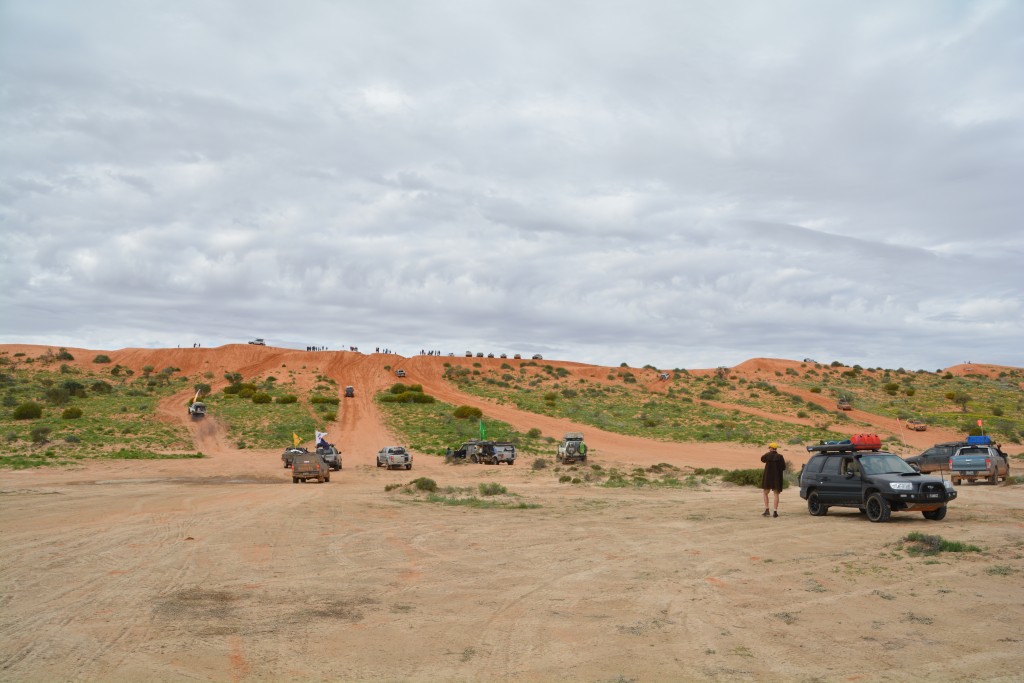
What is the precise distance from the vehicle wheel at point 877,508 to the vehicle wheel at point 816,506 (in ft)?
5.06

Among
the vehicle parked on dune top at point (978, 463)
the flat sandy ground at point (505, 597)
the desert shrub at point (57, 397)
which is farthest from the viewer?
the desert shrub at point (57, 397)

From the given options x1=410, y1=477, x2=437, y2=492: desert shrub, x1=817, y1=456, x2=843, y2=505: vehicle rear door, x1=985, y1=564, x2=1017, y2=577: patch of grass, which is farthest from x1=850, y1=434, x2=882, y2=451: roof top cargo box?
x1=410, y1=477, x2=437, y2=492: desert shrub

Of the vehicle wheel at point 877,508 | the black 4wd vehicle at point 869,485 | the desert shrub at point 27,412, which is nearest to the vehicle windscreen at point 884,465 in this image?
the black 4wd vehicle at point 869,485

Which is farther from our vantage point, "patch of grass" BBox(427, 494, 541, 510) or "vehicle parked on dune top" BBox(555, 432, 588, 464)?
"vehicle parked on dune top" BBox(555, 432, 588, 464)

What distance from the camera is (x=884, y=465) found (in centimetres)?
1925

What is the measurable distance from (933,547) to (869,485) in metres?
4.78

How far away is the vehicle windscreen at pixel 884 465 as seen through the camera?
19062mm

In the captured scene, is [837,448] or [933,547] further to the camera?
[837,448]

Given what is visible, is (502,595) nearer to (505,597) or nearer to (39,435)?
(505,597)

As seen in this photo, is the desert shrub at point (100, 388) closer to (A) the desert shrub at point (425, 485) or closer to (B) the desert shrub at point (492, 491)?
(A) the desert shrub at point (425, 485)

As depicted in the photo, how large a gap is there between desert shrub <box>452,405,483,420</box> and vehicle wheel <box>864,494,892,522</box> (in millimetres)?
49290

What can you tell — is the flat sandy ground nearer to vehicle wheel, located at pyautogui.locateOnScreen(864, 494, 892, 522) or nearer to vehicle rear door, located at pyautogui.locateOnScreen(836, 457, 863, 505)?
vehicle wheel, located at pyautogui.locateOnScreen(864, 494, 892, 522)

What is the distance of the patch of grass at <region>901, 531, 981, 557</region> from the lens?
1407 centimetres

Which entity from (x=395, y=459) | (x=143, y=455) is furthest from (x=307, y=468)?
(x=143, y=455)
